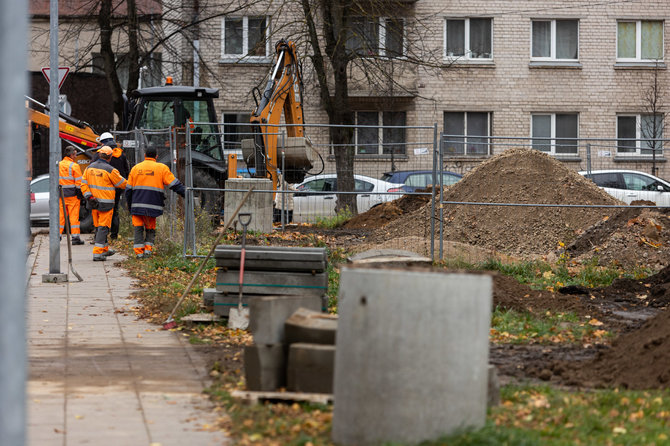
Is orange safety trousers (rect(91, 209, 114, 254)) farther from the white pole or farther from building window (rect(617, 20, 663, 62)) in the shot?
building window (rect(617, 20, 663, 62))

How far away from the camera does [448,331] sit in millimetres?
4750

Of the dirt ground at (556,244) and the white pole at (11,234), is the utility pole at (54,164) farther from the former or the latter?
the white pole at (11,234)

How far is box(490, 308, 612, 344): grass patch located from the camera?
8.19 meters

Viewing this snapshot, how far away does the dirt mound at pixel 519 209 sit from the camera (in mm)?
15906

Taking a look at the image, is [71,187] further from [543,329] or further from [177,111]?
[543,329]

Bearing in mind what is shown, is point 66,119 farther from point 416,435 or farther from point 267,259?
point 416,435

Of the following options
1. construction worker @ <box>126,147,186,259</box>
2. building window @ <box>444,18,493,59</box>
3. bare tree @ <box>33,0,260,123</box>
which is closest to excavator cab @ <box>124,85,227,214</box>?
bare tree @ <box>33,0,260,123</box>

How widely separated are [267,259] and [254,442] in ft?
13.1

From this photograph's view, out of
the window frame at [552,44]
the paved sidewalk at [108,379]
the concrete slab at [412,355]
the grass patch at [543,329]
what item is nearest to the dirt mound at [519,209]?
the grass patch at [543,329]


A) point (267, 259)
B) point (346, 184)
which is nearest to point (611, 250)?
point (346, 184)

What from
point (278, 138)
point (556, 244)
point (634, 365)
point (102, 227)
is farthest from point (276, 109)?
point (634, 365)

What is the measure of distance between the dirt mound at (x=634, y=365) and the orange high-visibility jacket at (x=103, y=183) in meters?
9.65

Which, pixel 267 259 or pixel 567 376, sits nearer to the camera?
pixel 567 376

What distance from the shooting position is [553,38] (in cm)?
3147
